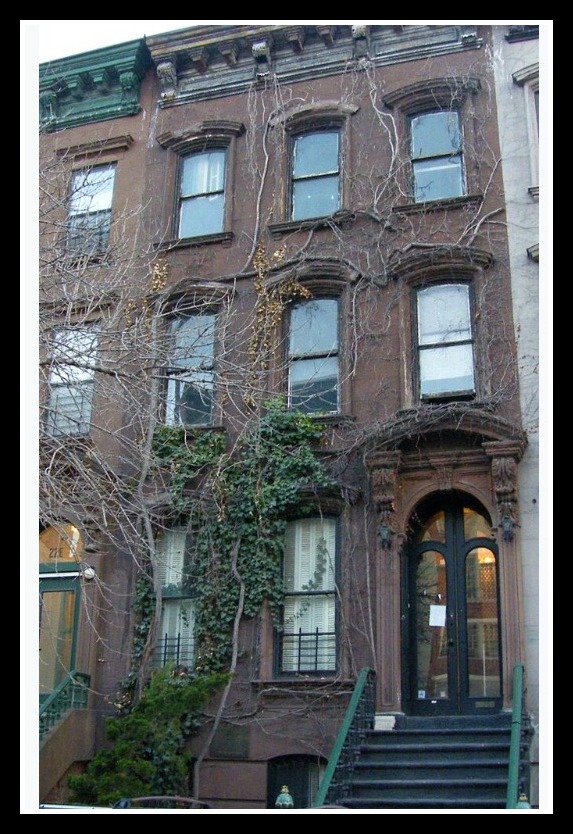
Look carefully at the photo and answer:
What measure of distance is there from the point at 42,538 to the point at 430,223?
→ 290 inches

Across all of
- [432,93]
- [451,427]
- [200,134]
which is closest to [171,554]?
[451,427]

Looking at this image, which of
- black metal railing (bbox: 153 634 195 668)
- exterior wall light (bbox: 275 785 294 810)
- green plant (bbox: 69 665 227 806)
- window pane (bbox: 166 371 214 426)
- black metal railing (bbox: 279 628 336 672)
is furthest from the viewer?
window pane (bbox: 166 371 214 426)

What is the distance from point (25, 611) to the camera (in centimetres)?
770

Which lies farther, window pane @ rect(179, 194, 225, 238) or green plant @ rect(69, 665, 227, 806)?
window pane @ rect(179, 194, 225, 238)

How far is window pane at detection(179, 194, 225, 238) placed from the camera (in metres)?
15.7

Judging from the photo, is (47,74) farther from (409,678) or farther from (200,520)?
(409,678)

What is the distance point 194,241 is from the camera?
15383 mm

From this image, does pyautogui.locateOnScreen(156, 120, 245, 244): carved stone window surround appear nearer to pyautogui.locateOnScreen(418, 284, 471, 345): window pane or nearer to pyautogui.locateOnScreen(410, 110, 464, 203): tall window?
pyautogui.locateOnScreen(410, 110, 464, 203): tall window

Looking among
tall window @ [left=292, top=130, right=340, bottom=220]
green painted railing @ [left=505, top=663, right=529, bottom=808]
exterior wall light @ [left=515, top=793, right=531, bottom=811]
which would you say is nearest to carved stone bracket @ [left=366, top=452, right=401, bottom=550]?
green painted railing @ [left=505, top=663, right=529, bottom=808]

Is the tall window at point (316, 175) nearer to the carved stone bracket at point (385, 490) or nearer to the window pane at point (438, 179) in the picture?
the window pane at point (438, 179)

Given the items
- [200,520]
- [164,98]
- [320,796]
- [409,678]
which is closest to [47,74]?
[164,98]

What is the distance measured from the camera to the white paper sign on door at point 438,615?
12305 mm

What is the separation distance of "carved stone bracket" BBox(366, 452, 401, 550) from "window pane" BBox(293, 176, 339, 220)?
4450mm

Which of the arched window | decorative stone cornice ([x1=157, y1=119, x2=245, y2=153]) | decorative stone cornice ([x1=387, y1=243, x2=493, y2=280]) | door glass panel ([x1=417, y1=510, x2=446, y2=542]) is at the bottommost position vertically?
the arched window
